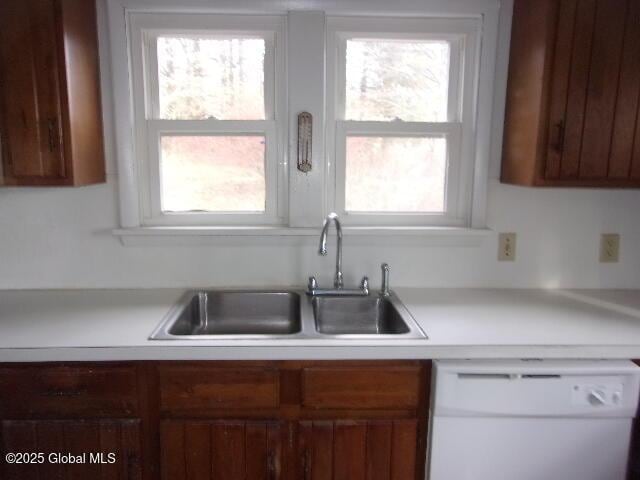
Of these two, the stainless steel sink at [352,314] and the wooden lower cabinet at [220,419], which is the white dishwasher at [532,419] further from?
the stainless steel sink at [352,314]

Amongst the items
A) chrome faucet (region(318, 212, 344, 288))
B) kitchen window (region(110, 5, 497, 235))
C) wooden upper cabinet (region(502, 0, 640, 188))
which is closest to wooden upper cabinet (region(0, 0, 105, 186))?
kitchen window (region(110, 5, 497, 235))

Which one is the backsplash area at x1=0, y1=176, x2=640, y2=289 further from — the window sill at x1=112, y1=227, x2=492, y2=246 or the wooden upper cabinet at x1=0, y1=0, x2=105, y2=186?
the wooden upper cabinet at x1=0, y1=0, x2=105, y2=186

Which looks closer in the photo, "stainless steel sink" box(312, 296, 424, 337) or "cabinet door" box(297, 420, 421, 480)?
"cabinet door" box(297, 420, 421, 480)

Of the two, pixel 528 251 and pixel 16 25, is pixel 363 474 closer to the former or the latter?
pixel 528 251

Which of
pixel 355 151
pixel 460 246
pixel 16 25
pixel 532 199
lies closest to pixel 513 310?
pixel 460 246

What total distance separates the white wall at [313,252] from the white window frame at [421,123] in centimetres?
10

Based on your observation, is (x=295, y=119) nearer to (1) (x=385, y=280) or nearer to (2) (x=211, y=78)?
(2) (x=211, y=78)

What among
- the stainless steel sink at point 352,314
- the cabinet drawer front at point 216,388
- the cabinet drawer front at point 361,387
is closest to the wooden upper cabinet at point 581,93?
the stainless steel sink at point 352,314

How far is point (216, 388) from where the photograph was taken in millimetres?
1456

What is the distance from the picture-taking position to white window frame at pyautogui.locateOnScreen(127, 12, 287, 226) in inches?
73.0

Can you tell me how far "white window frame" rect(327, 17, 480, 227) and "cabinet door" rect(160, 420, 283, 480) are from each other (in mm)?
Answer: 907

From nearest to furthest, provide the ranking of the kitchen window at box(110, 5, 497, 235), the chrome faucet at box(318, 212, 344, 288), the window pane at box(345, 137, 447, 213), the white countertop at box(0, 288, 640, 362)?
the white countertop at box(0, 288, 640, 362), the chrome faucet at box(318, 212, 344, 288), the kitchen window at box(110, 5, 497, 235), the window pane at box(345, 137, 447, 213)

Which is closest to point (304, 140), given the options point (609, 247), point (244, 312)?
point (244, 312)

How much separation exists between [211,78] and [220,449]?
134cm
